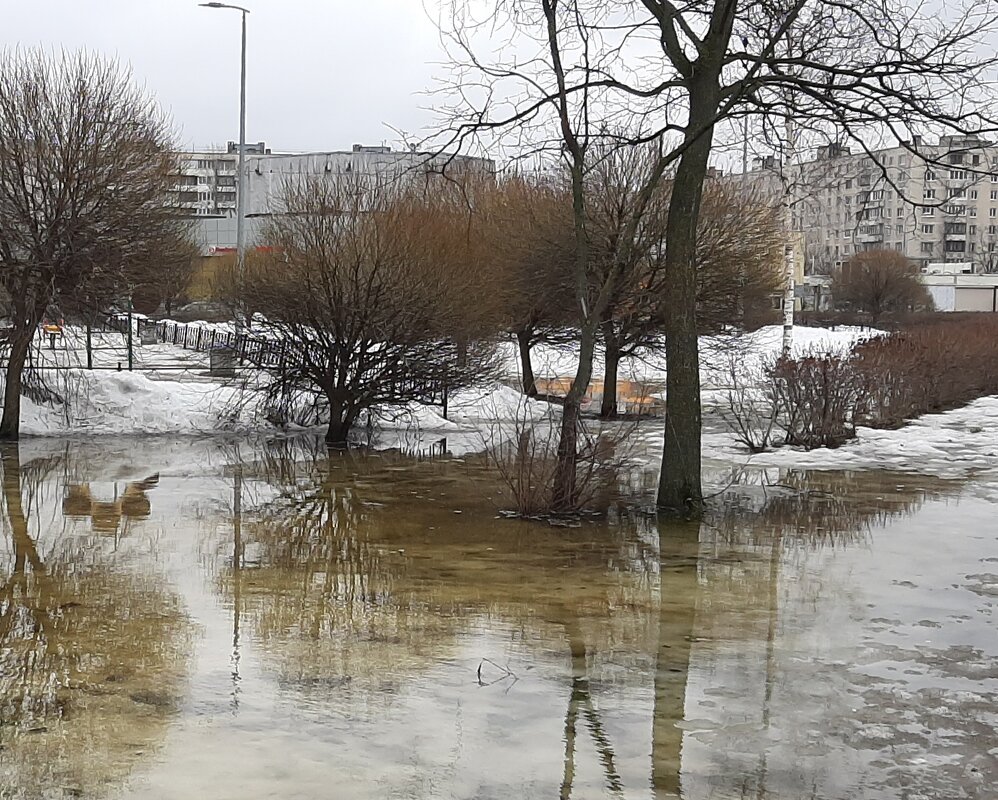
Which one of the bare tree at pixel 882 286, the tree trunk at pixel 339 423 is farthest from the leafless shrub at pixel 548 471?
the bare tree at pixel 882 286

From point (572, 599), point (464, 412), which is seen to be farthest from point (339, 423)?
point (572, 599)

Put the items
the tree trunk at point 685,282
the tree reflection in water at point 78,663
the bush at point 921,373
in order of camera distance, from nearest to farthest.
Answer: the tree reflection in water at point 78,663 < the tree trunk at point 685,282 < the bush at point 921,373

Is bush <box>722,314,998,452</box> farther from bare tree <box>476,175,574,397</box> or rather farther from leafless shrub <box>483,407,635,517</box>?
leafless shrub <box>483,407,635,517</box>

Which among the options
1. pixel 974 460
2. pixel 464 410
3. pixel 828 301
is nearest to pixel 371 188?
pixel 464 410

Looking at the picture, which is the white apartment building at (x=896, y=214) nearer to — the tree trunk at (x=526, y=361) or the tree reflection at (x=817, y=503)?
the tree reflection at (x=817, y=503)

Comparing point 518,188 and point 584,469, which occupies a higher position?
point 518,188

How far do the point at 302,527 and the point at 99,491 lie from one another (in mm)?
3650

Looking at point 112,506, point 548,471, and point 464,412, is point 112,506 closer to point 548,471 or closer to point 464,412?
point 548,471

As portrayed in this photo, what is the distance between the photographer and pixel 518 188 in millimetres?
27703

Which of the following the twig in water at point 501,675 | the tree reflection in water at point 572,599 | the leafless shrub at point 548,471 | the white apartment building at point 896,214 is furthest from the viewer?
the leafless shrub at point 548,471

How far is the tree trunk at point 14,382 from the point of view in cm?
1984

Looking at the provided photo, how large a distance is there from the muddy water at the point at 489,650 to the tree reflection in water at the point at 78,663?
0.02 metres

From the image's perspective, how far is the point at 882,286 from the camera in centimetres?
5816

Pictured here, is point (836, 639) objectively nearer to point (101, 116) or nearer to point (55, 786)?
point (55, 786)
